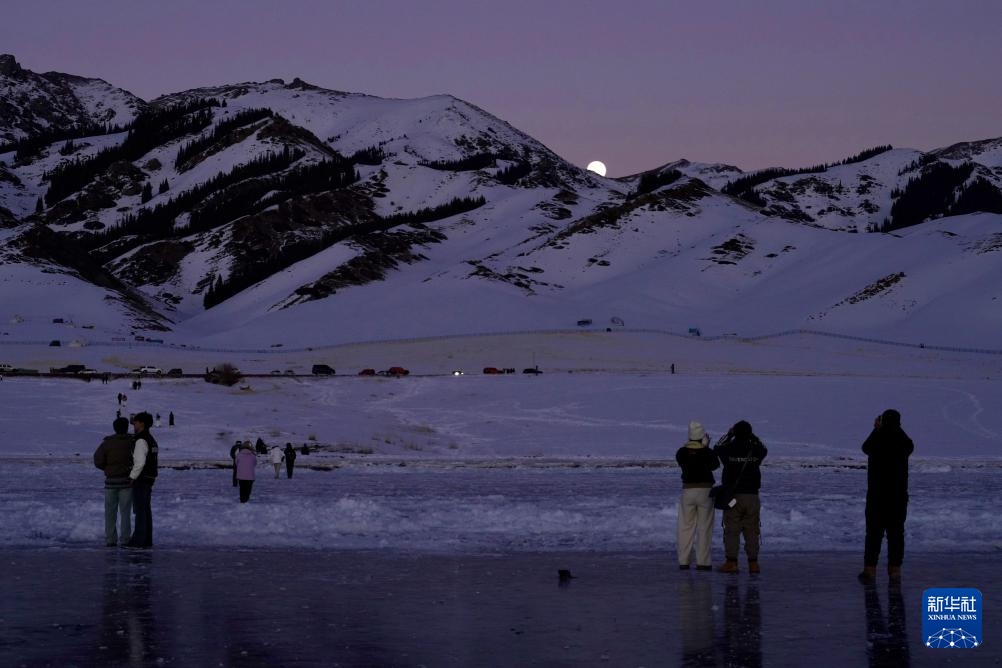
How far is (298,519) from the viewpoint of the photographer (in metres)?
22.8

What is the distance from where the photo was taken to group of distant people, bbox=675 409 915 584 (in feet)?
52.7

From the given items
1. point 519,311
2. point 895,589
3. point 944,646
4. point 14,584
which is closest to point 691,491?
point 895,589

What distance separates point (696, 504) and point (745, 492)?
0.64 metres

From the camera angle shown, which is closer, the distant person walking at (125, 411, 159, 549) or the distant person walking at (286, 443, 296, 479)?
the distant person walking at (125, 411, 159, 549)

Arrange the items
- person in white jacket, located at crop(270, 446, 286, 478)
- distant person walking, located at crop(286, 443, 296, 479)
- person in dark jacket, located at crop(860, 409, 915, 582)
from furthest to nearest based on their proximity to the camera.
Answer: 1. person in white jacket, located at crop(270, 446, 286, 478)
2. distant person walking, located at crop(286, 443, 296, 479)
3. person in dark jacket, located at crop(860, 409, 915, 582)

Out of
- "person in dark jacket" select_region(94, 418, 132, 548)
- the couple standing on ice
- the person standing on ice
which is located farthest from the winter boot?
"person in dark jacket" select_region(94, 418, 132, 548)

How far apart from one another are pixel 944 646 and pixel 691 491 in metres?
6.02

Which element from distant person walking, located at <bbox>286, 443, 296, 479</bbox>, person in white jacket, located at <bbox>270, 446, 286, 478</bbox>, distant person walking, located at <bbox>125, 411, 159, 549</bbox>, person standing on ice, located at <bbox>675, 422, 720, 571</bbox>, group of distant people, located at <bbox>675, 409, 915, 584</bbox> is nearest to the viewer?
group of distant people, located at <bbox>675, 409, 915, 584</bbox>

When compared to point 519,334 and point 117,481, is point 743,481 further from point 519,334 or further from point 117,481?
point 519,334

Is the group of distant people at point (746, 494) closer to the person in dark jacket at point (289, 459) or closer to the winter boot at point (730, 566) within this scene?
the winter boot at point (730, 566)

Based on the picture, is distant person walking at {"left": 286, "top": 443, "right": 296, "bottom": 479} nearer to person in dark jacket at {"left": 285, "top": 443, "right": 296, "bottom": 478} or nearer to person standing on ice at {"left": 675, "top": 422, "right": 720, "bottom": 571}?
person in dark jacket at {"left": 285, "top": 443, "right": 296, "bottom": 478}

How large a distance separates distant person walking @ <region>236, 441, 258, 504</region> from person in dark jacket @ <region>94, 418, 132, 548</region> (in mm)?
8374

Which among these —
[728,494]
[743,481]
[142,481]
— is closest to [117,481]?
[142,481]

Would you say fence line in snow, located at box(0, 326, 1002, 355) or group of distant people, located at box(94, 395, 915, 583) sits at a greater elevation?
fence line in snow, located at box(0, 326, 1002, 355)
